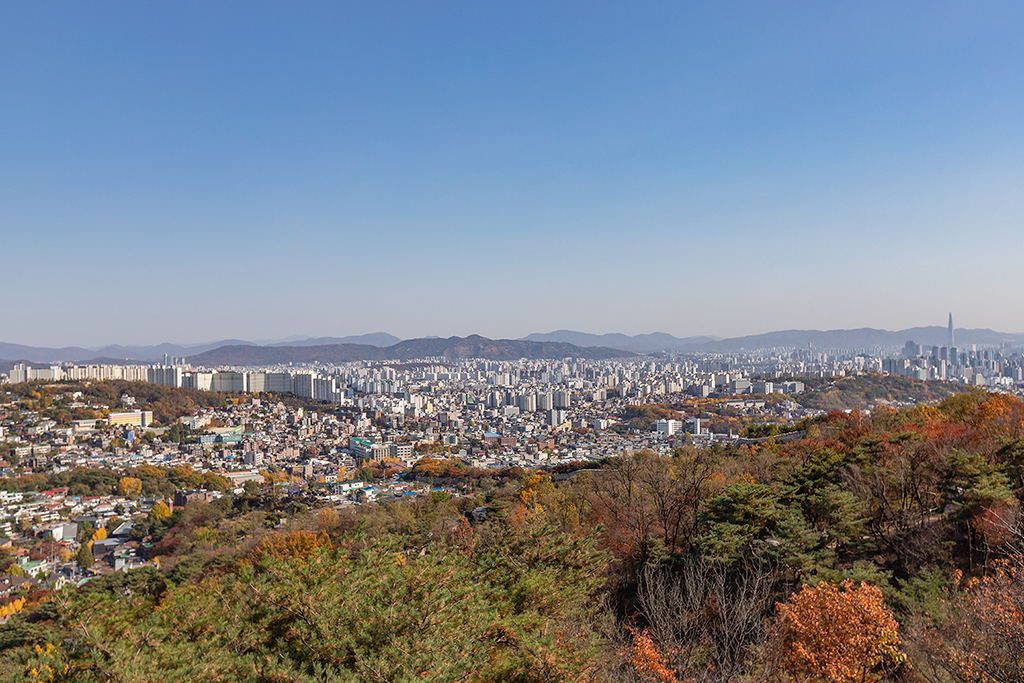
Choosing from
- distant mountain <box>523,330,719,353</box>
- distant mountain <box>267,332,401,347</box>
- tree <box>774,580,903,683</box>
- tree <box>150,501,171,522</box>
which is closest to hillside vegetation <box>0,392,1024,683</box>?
tree <box>774,580,903,683</box>

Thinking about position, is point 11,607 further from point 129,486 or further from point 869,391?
point 869,391

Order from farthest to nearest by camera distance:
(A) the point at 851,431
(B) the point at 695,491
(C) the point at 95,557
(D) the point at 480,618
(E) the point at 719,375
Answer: (E) the point at 719,375
(C) the point at 95,557
(A) the point at 851,431
(B) the point at 695,491
(D) the point at 480,618

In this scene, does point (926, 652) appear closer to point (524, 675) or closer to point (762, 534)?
point (524, 675)

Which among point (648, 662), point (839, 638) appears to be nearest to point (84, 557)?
point (648, 662)

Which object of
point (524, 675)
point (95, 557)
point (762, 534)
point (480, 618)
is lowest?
point (95, 557)

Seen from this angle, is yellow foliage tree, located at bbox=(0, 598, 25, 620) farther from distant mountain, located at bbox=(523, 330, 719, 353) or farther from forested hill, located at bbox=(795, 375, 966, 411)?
distant mountain, located at bbox=(523, 330, 719, 353)

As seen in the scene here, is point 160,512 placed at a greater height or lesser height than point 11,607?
lesser

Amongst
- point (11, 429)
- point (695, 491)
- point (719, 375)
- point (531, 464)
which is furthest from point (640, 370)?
point (695, 491)
